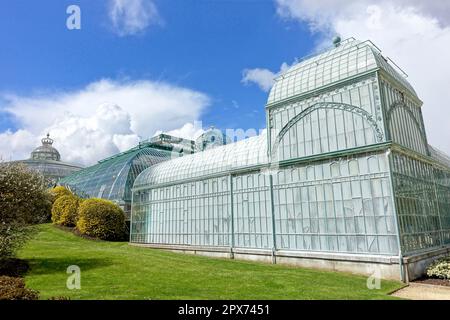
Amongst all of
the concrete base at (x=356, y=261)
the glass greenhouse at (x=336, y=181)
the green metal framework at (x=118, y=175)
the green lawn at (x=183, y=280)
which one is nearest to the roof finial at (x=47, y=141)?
the green metal framework at (x=118, y=175)

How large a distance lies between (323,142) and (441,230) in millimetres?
10267

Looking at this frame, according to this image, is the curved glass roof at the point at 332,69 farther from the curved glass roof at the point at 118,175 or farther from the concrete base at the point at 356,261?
the curved glass roof at the point at 118,175

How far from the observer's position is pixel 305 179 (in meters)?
20.4

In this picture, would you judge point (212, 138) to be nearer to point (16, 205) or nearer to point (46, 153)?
point (16, 205)

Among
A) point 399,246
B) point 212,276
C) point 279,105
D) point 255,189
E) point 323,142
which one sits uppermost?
point 279,105

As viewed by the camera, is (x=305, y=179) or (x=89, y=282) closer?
(x=89, y=282)

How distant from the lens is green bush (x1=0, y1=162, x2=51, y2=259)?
51.6 feet

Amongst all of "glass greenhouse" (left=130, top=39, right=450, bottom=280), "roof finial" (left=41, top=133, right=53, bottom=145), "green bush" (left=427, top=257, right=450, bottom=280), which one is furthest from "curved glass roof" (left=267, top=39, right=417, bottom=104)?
"roof finial" (left=41, top=133, right=53, bottom=145)

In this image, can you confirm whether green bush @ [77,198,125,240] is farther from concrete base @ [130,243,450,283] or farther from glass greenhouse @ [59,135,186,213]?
concrete base @ [130,243,450,283]

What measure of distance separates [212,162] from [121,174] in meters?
21.2

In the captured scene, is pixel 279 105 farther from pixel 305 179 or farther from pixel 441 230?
pixel 441 230

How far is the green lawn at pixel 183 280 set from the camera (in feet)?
39.1

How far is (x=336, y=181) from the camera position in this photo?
18.9m

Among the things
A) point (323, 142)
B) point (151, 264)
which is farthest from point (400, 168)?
point (151, 264)
